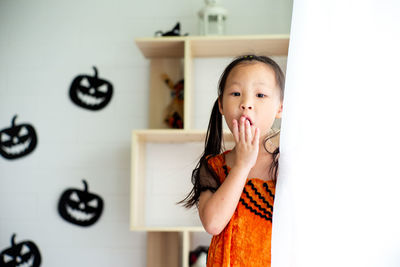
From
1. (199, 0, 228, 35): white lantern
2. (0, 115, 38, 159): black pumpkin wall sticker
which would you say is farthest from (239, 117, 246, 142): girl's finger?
(0, 115, 38, 159): black pumpkin wall sticker

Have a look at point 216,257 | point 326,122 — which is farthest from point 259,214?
point 326,122

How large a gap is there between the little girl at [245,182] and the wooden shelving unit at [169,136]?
0.97 meters

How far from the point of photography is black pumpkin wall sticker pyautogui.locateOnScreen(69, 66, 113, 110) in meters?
2.12

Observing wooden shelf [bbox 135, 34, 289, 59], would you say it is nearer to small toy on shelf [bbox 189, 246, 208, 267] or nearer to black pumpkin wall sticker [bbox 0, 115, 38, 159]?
black pumpkin wall sticker [bbox 0, 115, 38, 159]

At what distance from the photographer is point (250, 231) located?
744 millimetres

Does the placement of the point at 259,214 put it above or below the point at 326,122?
below

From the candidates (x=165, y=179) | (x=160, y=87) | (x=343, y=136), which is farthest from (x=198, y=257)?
(x=343, y=136)

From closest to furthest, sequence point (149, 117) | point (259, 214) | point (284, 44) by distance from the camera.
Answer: point (259, 214), point (284, 44), point (149, 117)

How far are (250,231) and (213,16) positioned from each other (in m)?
1.39

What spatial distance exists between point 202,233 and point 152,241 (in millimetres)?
236

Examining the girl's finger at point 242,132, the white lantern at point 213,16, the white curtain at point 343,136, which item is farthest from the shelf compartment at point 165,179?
the white curtain at point 343,136

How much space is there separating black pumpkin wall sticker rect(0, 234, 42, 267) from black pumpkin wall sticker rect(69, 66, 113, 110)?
0.74m

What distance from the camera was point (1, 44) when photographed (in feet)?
7.24

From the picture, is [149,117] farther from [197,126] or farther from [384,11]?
[384,11]
